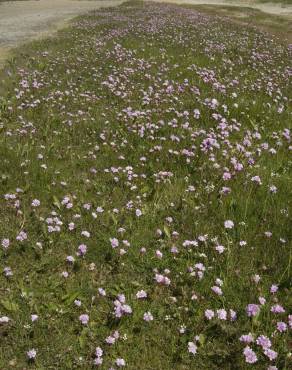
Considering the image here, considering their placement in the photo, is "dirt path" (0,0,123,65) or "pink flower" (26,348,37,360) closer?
"pink flower" (26,348,37,360)

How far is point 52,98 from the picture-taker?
1295cm

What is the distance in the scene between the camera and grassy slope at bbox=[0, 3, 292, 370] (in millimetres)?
5285

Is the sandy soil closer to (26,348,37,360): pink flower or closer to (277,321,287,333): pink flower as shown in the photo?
(277,321,287,333): pink flower

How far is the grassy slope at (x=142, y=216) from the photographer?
17.3 ft

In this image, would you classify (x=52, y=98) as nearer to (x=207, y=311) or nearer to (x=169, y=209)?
(x=169, y=209)

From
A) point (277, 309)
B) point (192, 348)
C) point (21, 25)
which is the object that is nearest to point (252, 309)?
point (277, 309)

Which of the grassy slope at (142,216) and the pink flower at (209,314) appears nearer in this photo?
the grassy slope at (142,216)

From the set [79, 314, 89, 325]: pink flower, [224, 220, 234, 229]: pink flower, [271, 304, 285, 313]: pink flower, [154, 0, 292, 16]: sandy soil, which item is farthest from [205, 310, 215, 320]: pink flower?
[154, 0, 292, 16]: sandy soil

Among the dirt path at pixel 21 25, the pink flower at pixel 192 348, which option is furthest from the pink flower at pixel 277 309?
the dirt path at pixel 21 25

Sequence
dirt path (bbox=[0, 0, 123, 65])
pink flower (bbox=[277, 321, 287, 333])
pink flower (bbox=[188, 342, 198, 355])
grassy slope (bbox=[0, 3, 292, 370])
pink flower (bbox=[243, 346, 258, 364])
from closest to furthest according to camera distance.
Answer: pink flower (bbox=[243, 346, 258, 364]) → pink flower (bbox=[188, 342, 198, 355]) → pink flower (bbox=[277, 321, 287, 333]) → grassy slope (bbox=[0, 3, 292, 370]) → dirt path (bbox=[0, 0, 123, 65])

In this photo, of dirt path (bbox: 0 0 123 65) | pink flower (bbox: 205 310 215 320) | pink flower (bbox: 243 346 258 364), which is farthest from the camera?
dirt path (bbox: 0 0 123 65)

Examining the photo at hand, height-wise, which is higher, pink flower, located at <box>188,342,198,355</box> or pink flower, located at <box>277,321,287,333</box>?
pink flower, located at <box>277,321,287,333</box>

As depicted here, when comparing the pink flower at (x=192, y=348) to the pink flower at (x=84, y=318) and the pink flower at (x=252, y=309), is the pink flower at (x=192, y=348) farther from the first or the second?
the pink flower at (x=84, y=318)

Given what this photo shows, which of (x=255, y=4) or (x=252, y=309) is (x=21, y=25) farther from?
(x=255, y=4)
